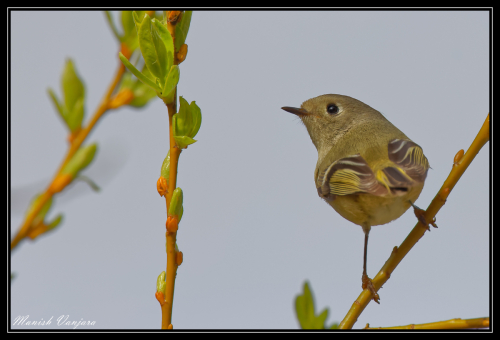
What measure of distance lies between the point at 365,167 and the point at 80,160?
149cm

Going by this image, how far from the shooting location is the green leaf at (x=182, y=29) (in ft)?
3.73

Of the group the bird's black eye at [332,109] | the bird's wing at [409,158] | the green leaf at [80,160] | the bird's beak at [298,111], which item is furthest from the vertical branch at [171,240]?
the bird's black eye at [332,109]

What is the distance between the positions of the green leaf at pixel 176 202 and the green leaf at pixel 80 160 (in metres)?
0.28

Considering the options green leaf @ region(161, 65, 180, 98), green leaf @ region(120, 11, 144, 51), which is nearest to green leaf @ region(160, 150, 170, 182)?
green leaf @ region(161, 65, 180, 98)

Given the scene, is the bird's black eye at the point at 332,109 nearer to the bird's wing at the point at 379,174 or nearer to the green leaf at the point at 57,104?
the bird's wing at the point at 379,174

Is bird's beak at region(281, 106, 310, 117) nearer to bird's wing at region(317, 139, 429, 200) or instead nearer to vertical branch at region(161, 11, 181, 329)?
bird's wing at region(317, 139, 429, 200)

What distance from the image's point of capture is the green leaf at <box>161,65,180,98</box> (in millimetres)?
A: 1038

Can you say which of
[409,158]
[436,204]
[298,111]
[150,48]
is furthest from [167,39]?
[298,111]

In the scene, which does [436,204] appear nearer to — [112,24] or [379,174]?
[379,174]

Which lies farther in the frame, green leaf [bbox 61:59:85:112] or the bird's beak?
the bird's beak

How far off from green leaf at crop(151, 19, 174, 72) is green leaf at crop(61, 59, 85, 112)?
35cm

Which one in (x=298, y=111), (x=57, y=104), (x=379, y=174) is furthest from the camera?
(x=298, y=111)

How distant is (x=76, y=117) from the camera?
4.08 ft

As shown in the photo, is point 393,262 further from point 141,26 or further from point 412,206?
point 141,26
